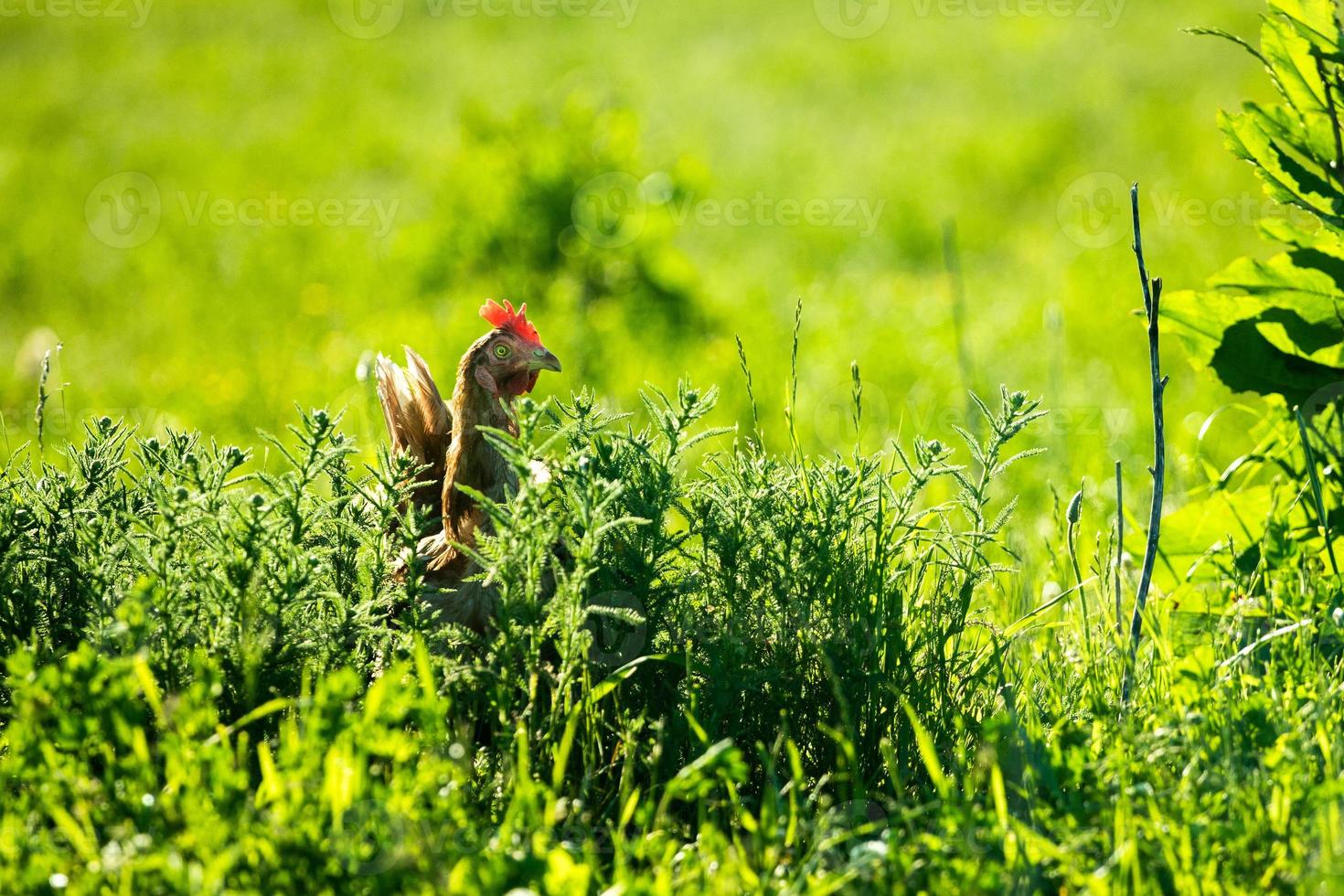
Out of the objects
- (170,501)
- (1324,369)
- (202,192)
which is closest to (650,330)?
(1324,369)

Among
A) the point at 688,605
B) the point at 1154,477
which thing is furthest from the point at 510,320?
the point at 1154,477

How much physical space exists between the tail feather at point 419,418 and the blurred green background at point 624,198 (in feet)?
1.19

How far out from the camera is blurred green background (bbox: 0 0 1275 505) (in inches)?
247

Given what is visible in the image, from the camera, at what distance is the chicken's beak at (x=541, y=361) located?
2889 mm

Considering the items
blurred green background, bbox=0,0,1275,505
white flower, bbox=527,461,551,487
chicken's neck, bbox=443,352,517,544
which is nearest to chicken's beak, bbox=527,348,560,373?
chicken's neck, bbox=443,352,517,544

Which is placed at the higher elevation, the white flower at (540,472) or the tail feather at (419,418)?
the tail feather at (419,418)

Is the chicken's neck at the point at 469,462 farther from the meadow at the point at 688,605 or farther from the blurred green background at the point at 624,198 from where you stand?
the blurred green background at the point at 624,198

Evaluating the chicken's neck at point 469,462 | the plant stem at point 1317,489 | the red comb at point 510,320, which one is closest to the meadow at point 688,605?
the plant stem at point 1317,489

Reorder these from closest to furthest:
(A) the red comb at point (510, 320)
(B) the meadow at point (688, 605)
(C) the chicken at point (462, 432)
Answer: (B) the meadow at point (688, 605), (C) the chicken at point (462, 432), (A) the red comb at point (510, 320)

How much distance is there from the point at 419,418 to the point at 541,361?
0.38 metres

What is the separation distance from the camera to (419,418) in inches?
120

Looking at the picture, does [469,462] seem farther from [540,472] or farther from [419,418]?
[419,418]

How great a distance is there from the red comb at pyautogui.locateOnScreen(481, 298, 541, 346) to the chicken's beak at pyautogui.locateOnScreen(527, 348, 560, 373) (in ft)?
0.12

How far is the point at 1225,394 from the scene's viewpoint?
559 cm
